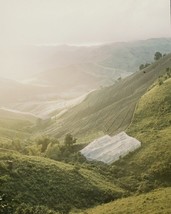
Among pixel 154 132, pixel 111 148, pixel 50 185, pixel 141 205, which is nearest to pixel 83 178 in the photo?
pixel 50 185

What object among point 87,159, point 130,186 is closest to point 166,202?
point 130,186

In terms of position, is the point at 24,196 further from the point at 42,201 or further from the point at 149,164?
the point at 149,164

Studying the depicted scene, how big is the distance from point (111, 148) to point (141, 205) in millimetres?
50498

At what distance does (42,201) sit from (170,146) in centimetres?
4560

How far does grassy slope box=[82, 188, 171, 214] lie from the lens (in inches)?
3632

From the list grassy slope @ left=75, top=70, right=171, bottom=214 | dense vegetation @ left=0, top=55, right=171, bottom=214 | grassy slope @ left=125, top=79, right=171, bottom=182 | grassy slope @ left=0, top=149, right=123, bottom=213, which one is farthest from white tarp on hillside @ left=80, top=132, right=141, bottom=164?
grassy slope @ left=0, top=149, right=123, bottom=213

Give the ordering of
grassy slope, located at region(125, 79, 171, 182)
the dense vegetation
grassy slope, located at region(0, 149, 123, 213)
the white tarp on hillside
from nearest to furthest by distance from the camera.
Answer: the dense vegetation
grassy slope, located at region(0, 149, 123, 213)
grassy slope, located at region(125, 79, 171, 182)
the white tarp on hillside

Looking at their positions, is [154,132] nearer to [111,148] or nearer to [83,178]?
[111,148]

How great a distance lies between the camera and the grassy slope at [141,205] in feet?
303

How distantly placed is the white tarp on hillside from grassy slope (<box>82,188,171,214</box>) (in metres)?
30.8

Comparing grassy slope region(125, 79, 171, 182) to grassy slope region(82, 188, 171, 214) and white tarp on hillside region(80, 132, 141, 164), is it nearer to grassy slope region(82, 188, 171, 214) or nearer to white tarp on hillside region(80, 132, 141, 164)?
white tarp on hillside region(80, 132, 141, 164)

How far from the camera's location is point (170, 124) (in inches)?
5915

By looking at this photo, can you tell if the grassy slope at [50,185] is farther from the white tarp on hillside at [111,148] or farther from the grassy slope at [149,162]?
the white tarp on hillside at [111,148]

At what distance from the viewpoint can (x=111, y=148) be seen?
146 m
